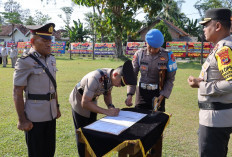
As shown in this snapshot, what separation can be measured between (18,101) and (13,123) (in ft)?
8.98

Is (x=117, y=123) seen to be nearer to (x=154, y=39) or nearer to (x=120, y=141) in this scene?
(x=120, y=141)

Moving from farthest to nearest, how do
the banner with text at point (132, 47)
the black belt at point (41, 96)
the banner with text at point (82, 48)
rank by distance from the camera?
the banner with text at point (82, 48) < the banner with text at point (132, 47) < the black belt at point (41, 96)

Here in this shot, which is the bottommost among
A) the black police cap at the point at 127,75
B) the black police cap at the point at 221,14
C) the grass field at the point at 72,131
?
the grass field at the point at 72,131

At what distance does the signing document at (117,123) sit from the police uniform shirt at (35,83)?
68 cm

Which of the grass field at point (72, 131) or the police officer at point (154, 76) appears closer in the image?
the police officer at point (154, 76)

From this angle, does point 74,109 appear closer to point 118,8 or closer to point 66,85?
point 66,85

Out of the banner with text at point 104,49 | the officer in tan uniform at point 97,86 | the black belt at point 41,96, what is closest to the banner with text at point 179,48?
the banner with text at point 104,49

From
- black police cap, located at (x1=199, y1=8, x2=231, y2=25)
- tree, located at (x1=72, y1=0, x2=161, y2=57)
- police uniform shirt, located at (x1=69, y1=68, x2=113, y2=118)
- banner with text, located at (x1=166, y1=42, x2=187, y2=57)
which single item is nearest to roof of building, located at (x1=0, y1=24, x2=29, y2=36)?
tree, located at (x1=72, y1=0, x2=161, y2=57)

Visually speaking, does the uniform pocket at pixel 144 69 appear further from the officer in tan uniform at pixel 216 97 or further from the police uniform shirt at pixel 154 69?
the officer in tan uniform at pixel 216 97

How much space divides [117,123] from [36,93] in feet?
3.20

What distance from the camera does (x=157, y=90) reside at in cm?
332

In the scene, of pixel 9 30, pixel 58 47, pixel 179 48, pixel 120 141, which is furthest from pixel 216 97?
pixel 9 30

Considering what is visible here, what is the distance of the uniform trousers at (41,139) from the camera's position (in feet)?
8.17

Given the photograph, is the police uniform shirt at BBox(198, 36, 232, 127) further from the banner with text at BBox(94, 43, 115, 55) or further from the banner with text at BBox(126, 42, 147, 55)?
the banner with text at BBox(94, 43, 115, 55)
